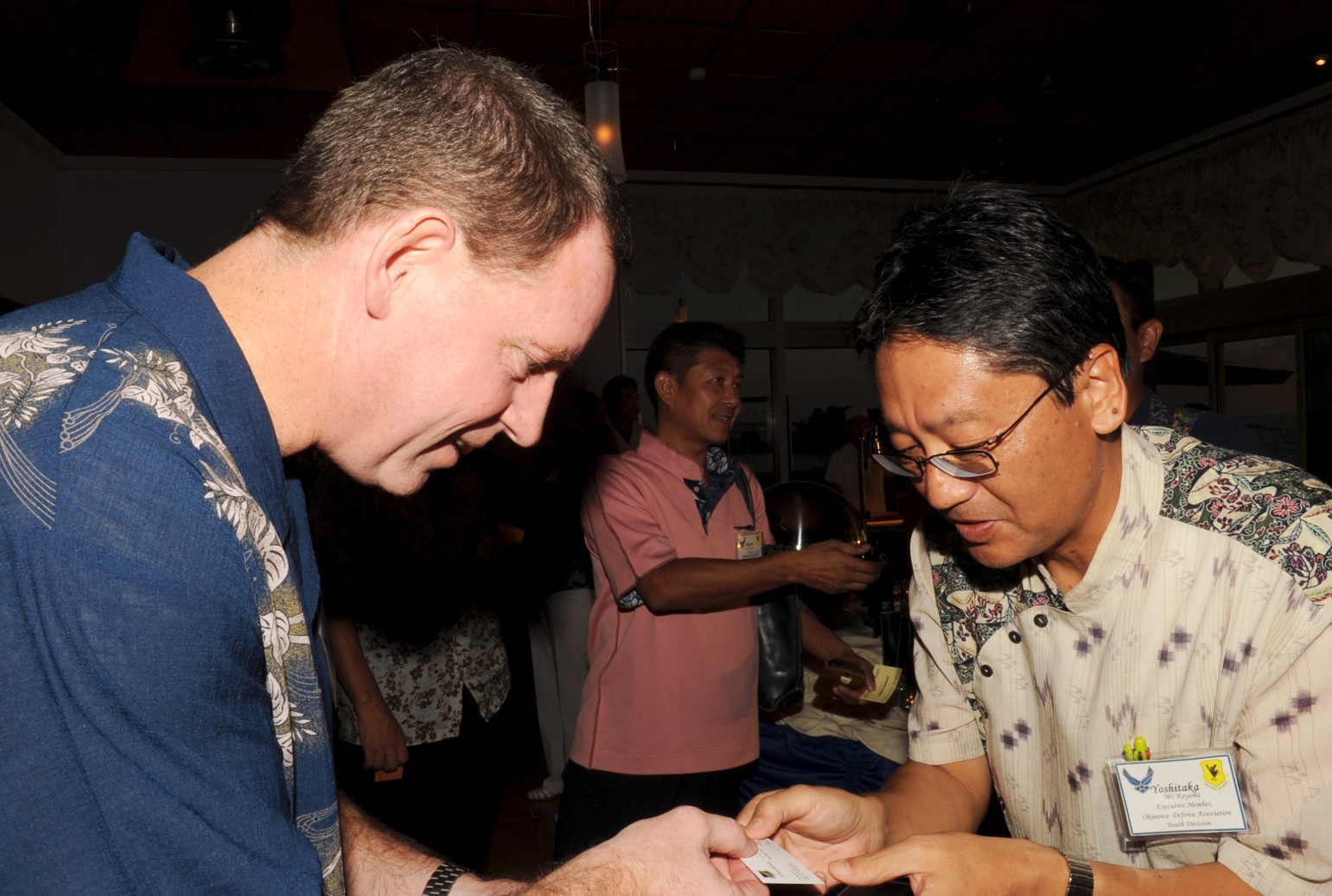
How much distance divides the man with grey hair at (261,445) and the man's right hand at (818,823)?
0.13 meters

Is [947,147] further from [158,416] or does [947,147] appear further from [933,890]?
[158,416]

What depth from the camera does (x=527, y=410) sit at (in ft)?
3.51

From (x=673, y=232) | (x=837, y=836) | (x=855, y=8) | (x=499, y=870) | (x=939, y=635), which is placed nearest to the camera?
(x=837, y=836)

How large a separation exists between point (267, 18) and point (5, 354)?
11.6 ft

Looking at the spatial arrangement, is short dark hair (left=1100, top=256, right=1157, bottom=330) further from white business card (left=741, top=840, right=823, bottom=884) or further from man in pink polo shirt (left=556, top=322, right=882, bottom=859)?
white business card (left=741, top=840, right=823, bottom=884)

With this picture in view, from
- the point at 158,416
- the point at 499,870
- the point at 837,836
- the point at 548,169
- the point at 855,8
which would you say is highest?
the point at 855,8

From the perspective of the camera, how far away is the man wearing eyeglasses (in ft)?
3.63

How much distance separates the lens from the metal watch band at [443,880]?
1185mm

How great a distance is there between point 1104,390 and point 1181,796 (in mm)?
585

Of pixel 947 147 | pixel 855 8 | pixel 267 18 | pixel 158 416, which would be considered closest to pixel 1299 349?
pixel 947 147

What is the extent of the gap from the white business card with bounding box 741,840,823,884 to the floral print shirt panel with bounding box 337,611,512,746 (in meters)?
1.47

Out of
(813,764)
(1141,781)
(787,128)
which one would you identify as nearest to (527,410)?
(1141,781)

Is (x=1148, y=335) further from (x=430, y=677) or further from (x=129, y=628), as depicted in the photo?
(x=129, y=628)

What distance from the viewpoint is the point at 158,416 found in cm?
69
